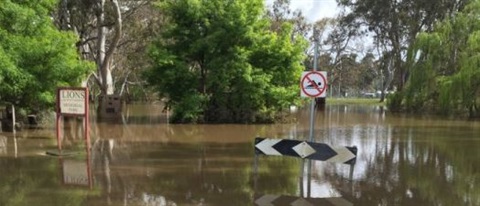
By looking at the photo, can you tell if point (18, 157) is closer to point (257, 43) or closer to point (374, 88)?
point (257, 43)

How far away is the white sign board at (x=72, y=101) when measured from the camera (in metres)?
13.2

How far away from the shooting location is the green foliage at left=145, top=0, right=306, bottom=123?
83.1ft

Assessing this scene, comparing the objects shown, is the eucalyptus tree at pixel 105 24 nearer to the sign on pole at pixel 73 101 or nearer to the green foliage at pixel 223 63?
the green foliage at pixel 223 63

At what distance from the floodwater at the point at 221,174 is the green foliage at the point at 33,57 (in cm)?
174

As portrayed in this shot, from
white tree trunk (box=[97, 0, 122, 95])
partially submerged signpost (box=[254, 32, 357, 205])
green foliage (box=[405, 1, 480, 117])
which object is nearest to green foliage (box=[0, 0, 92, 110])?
partially submerged signpost (box=[254, 32, 357, 205])

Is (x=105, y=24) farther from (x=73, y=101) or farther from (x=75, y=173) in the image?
(x=75, y=173)

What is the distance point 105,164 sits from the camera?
12141 mm

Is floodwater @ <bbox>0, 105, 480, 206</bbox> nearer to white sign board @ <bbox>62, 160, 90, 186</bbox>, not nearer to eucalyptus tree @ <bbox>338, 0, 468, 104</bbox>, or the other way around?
white sign board @ <bbox>62, 160, 90, 186</bbox>

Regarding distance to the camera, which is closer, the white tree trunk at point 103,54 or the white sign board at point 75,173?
the white sign board at point 75,173

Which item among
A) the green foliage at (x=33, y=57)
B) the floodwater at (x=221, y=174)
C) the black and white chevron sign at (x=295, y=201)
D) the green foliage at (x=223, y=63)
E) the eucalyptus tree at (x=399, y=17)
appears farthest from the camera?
the eucalyptus tree at (x=399, y=17)

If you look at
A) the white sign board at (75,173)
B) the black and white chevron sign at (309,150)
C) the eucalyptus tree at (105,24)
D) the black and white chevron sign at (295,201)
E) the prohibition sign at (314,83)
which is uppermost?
the eucalyptus tree at (105,24)

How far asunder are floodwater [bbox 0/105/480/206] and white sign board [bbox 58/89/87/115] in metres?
1.14

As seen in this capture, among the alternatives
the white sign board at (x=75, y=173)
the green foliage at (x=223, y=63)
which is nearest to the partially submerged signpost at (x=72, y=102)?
the white sign board at (x=75, y=173)

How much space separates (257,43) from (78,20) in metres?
14.3
